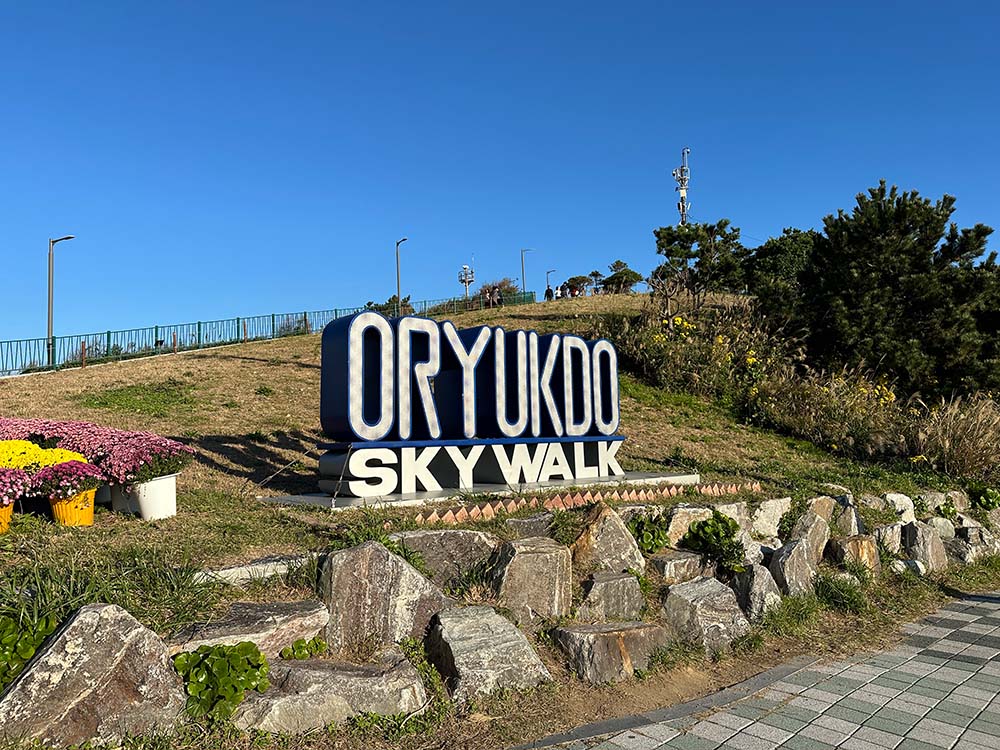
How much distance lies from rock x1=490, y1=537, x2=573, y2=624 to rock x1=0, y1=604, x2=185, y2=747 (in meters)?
2.47

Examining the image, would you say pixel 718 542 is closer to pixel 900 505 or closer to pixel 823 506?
pixel 823 506

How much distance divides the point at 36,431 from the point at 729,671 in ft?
23.0

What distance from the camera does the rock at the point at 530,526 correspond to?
695 cm

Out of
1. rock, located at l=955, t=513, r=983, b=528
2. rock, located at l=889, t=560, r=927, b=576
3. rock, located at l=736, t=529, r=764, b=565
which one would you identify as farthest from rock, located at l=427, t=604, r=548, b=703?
rock, located at l=955, t=513, r=983, b=528

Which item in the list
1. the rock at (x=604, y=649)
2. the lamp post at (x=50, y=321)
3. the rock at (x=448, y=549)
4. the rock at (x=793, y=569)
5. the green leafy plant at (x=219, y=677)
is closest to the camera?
the green leafy plant at (x=219, y=677)

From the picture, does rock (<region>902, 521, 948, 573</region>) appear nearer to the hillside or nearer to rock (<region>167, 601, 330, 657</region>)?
the hillside

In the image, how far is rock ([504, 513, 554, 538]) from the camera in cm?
695

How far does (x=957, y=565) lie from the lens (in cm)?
1022

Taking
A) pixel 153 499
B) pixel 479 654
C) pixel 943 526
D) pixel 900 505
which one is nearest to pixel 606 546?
pixel 479 654

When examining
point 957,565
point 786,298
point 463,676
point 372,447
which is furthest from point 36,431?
point 786,298

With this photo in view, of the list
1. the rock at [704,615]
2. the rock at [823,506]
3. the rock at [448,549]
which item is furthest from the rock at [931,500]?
the rock at [448,549]

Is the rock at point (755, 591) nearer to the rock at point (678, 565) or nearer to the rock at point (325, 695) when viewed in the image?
the rock at point (678, 565)

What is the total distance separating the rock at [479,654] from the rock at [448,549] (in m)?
0.60

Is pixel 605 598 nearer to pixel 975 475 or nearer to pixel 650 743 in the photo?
pixel 650 743
